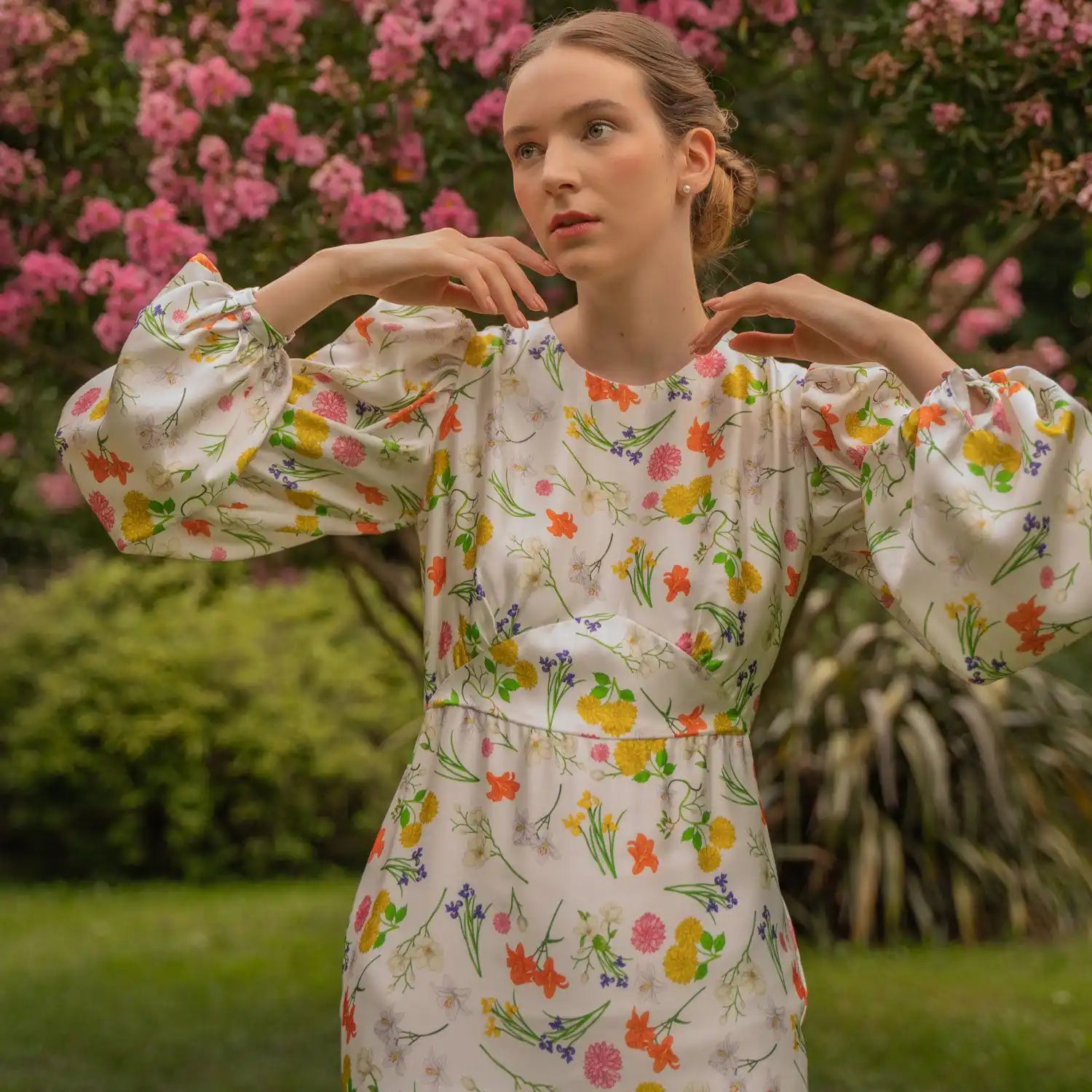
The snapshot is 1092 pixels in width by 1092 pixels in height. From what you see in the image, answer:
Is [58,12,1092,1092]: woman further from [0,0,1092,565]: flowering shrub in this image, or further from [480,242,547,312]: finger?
[0,0,1092,565]: flowering shrub

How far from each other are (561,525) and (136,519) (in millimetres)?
462

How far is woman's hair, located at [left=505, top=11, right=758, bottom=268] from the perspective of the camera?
70.8 inches

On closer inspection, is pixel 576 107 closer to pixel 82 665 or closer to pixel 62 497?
pixel 62 497

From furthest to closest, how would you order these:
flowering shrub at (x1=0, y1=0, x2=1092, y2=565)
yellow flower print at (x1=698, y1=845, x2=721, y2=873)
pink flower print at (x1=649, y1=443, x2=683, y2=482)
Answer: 1. flowering shrub at (x1=0, y1=0, x2=1092, y2=565)
2. pink flower print at (x1=649, y1=443, x2=683, y2=482)
3. yellow flower print at (x1=698, y1=845, x2=721, y2=873)

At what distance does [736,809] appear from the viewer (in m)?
1.75

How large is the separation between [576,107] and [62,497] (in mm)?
2813

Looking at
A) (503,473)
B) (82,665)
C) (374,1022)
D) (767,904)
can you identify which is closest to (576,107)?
(503,473)

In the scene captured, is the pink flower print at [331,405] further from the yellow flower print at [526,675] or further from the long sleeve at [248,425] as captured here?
the yellow flower print at [526,675]

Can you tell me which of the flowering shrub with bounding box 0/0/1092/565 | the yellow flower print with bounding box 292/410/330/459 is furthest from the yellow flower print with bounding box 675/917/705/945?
the flowering shrub with bounding box 0/0/1092/565

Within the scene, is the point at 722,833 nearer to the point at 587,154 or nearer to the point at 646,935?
the point at 646,935

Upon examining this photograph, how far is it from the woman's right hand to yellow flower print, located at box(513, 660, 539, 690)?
14.4 inches

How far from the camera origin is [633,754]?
1.72 metres

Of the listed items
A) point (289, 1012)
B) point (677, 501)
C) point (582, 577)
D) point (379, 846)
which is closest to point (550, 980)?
point (379, 846)

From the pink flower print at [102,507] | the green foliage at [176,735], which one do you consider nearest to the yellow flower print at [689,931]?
the pink flower print at [102,507]
